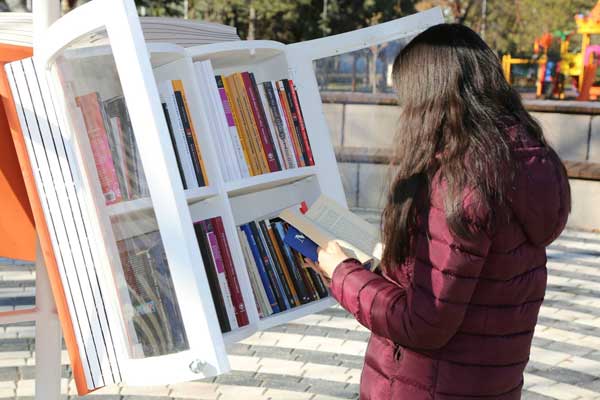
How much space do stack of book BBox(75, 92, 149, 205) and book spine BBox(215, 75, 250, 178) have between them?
2.14 feet

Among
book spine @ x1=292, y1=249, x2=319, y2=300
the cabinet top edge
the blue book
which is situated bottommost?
book spine @ x1=292, y1=249, x2=319, y2=300

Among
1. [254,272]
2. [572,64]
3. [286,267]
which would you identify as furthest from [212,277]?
[572,64]

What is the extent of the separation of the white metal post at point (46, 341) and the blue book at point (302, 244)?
2.46ft

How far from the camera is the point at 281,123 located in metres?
3.13

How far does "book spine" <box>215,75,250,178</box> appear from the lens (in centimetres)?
293

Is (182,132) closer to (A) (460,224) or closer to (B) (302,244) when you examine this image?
(B) (302,244)

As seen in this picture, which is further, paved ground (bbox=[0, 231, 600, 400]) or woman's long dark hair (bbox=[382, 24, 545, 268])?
paved ground (bbox=[0, 231, 600, 400])

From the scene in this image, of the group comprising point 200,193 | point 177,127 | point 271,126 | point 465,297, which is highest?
point 177,127

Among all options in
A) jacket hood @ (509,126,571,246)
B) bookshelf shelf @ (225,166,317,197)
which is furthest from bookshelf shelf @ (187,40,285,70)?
jacket hood @ (509,126,571,246)

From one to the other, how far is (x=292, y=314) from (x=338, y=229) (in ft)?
1.39

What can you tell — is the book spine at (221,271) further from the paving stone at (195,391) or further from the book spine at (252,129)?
the paving stone at (195,391)

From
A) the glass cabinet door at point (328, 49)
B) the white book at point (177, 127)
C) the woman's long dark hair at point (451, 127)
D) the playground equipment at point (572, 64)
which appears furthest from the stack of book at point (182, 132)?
the playground equipment at point (572, 64)

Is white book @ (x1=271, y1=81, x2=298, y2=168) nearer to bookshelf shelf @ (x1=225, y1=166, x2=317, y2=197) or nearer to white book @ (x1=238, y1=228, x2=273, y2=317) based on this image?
bookshelf shelf @ (x1=225, y1=166, x2=317, y2=197)

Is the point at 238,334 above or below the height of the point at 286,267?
below
